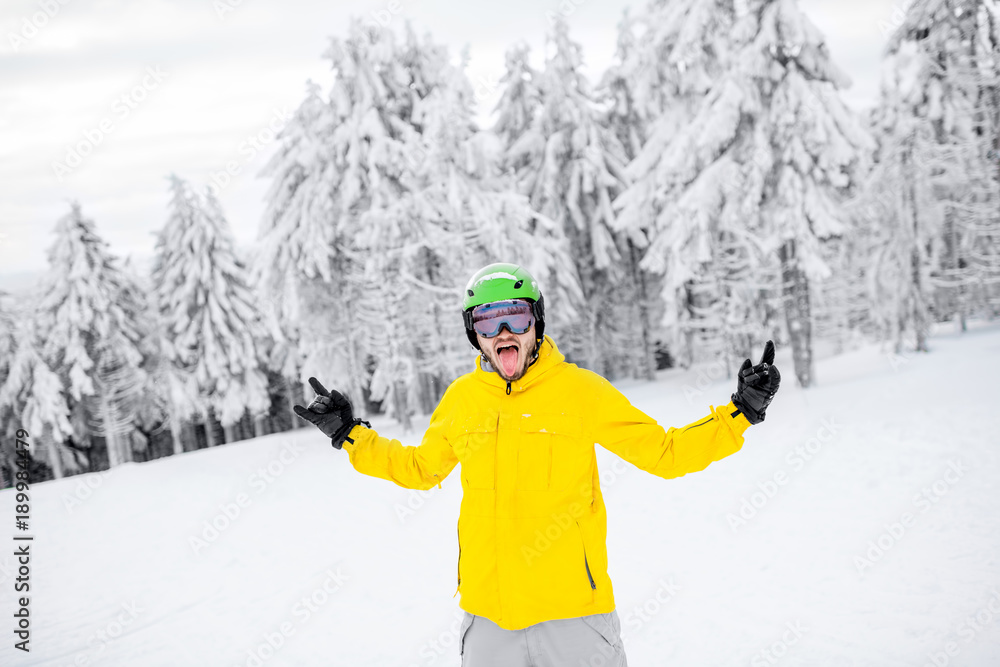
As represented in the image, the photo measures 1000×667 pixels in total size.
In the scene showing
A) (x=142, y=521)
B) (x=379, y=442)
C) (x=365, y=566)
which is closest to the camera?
(x=379, y=442)

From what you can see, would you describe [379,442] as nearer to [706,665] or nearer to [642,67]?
[706,665]

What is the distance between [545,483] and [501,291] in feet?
3.10

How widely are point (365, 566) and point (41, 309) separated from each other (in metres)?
19.7

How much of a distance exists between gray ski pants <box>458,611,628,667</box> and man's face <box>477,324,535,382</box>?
110 cm

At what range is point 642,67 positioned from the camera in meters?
17.6

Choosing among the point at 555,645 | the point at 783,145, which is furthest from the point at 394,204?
the point at 555,645

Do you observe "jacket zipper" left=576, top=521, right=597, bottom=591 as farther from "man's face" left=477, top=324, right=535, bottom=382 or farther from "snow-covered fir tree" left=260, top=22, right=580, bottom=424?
"snow-covered fir tree" left=260, top=22, right=580, bottom=424

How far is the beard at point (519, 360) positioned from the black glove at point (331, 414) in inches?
33.9

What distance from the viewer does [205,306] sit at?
22.9 metres

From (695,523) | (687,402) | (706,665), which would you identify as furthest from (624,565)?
(687,402)

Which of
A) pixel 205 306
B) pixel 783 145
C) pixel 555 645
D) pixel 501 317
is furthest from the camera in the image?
pixel 205 306

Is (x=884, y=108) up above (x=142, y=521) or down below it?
above

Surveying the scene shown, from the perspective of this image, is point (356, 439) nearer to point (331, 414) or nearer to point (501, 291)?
point (331, 414)

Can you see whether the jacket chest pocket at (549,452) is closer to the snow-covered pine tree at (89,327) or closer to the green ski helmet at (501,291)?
the green ski helmet at (501,291)
